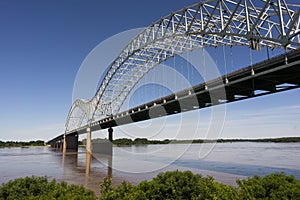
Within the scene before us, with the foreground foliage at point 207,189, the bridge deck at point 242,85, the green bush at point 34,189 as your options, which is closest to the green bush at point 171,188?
the foreground foliage at point 207,189

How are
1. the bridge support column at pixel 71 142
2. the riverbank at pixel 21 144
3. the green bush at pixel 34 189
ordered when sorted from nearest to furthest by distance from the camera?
the green bush at pixel 34 189, the bridge support column at pixel 71 142, the riverbank at pixel 21 144

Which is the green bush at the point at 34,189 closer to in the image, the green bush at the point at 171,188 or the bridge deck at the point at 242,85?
the green bush at the point at 171,188

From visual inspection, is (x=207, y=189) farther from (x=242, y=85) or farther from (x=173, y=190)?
(x=242, y=85)

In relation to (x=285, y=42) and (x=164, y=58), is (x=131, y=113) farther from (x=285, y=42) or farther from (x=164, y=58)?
(x=285, y=42)

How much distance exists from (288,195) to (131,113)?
1494 inches

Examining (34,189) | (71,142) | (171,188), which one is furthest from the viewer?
(71,142)

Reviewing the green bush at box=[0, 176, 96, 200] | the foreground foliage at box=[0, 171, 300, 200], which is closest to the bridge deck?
the foreground foliage at box=[0, 171, 300, 200]

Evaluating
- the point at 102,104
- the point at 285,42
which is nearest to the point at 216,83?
the point at 285,42

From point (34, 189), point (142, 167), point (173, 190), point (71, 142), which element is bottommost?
point (142, 167)

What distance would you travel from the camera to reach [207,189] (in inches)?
404

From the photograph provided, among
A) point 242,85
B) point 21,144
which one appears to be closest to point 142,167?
point 242,85

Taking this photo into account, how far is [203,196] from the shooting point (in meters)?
10.8

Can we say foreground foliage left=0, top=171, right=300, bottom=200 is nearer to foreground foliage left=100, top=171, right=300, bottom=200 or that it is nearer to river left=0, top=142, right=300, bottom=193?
foreground foliage left=100, top=171, right=300, bottom=200

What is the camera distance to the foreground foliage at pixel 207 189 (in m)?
9.74
